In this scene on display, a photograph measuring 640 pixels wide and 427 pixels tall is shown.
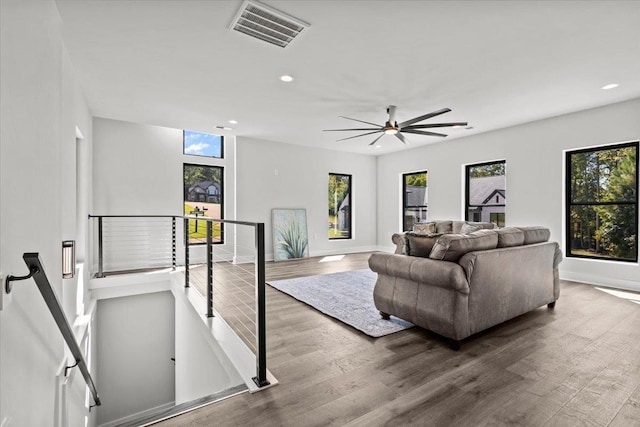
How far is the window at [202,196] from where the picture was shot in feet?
20.4

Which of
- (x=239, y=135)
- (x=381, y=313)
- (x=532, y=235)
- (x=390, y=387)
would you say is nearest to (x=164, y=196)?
(x=239, y=135)

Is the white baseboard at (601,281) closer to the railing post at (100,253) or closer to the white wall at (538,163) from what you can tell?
the white wall at (538,163)

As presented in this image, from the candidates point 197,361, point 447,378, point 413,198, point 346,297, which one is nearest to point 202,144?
point 197,361

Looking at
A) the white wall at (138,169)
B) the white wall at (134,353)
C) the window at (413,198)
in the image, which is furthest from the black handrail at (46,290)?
the window at (413,198)

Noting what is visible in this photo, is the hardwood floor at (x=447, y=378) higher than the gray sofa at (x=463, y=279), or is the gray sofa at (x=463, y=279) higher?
the gray sofa at (x=463, y=279)

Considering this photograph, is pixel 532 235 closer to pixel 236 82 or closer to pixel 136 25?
pixel 236 82

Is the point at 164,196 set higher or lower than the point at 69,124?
lower

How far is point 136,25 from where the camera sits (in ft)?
8.66

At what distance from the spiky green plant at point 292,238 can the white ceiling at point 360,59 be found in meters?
2.64

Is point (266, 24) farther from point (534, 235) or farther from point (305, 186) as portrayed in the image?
point (305, 186)

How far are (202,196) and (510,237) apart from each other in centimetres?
539

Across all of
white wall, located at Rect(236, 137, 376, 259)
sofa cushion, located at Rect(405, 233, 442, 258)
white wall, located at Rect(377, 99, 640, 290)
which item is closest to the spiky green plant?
white wall, located at Rect(236, 137, 376, 259)

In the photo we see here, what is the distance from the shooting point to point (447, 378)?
2168 millimetres

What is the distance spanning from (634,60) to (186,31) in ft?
14.7
